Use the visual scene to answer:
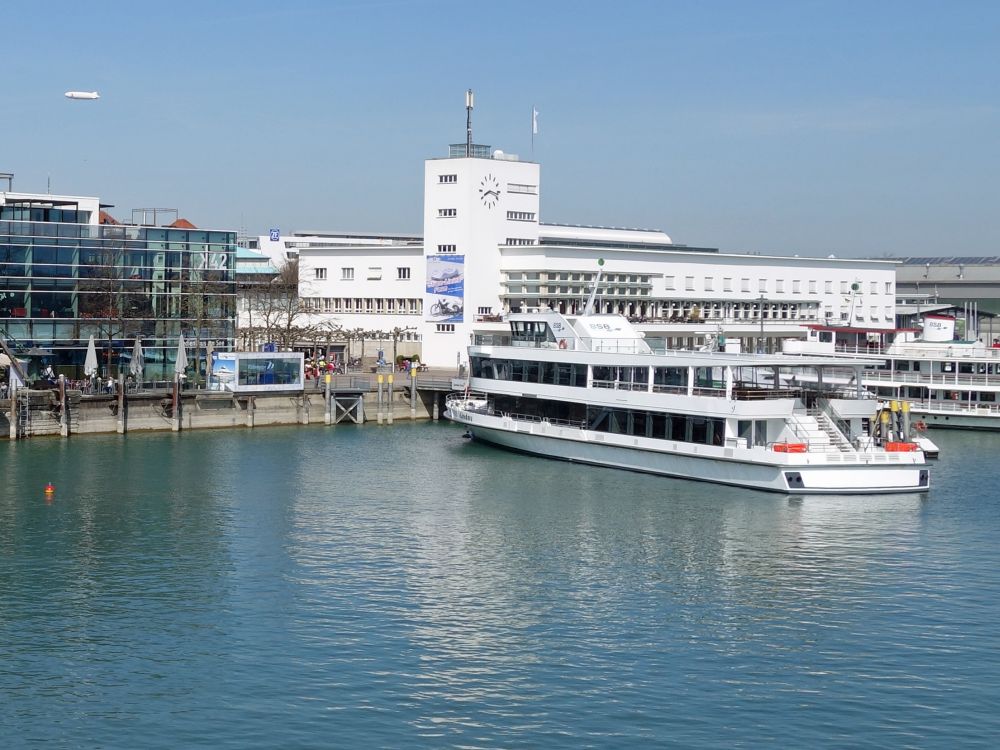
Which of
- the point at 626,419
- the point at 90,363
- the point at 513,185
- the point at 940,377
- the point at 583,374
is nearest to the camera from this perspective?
the point at 626,419

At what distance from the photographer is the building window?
94.6 m

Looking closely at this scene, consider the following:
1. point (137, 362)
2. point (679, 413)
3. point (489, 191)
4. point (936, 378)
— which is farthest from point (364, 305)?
point (679, 413)

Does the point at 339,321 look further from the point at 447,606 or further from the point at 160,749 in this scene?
the point at 160,749

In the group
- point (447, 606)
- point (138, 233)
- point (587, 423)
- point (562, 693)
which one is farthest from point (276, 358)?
point (562, 693)

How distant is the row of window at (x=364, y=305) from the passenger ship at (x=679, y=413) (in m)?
30.8

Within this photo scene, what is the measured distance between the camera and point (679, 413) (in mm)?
55688

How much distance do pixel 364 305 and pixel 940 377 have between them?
42.6 m

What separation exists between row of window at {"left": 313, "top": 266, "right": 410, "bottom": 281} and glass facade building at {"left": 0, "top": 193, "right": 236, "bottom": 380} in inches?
653

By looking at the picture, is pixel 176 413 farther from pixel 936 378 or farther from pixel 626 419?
pixel 936 378

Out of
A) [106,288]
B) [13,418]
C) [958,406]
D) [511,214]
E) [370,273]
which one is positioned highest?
[511,214]

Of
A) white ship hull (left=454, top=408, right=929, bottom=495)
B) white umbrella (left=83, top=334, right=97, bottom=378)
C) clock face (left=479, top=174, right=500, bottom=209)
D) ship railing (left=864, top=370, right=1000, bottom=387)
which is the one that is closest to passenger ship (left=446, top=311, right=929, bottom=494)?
white ship hull (left=454, top=408, right=929, bottom=495)

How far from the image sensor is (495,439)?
214 ft

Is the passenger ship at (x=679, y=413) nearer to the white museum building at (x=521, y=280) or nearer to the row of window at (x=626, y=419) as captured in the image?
the row of window at (x=626, y=419)

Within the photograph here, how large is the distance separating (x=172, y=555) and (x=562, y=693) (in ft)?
52.8
